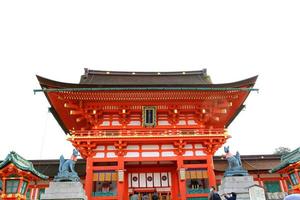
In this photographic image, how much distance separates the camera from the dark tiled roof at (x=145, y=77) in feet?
81.9

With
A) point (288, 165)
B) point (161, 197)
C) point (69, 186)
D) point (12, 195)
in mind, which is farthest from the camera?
point (161, 197)

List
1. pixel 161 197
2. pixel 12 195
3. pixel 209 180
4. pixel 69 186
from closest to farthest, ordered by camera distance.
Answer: pixel 12 195 < pixel 69 186 < pixel 209 180 < pixel 161 197

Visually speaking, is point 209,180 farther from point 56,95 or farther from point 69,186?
point 56,95

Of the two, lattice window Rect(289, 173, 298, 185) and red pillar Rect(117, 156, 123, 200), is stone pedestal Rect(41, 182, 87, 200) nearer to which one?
red pillar Rect(117, 156, 123, 200)

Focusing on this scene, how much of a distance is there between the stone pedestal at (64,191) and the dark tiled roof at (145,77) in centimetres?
1136

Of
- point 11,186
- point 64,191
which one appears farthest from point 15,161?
point 64,191

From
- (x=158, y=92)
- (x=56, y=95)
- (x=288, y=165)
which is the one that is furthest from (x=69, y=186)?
(x=288, y=165)

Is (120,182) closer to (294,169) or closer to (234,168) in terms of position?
(234,168)

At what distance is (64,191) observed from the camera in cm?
1475

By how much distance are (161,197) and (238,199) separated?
22.1 feet

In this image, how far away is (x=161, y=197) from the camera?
63.3ft

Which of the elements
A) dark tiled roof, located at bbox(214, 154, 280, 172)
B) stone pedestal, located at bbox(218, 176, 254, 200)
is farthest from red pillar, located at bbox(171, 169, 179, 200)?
stone pedestal, located at bbox(218, 176, 254, 200)

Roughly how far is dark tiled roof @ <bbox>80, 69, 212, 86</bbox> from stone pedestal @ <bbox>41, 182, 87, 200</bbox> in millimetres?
11364

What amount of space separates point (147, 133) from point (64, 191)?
6.44 meters
